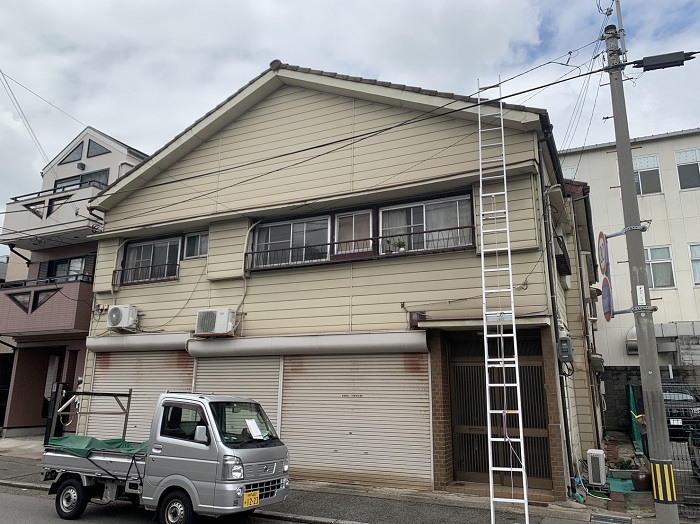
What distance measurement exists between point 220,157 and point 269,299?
14.1 ft

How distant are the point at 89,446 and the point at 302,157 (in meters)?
7.71

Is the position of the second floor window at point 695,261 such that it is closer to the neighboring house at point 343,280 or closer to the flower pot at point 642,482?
the neighboring house at point 343,280

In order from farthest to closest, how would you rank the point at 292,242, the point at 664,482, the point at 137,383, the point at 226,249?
the point at 137,383 → the point at 226,249 → the point at 292,242 → the point at 664,482

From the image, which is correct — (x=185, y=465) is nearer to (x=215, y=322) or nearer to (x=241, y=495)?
(x=241, y=495)

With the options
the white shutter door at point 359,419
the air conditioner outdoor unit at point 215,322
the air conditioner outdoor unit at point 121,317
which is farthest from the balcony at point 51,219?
the white shutter door at point 359,419

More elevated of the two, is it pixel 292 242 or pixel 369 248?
pixel 292 242

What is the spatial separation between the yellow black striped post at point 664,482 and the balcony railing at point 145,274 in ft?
37.5

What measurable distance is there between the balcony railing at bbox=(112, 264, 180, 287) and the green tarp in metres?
5.46

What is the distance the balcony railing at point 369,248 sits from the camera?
10.7 meters

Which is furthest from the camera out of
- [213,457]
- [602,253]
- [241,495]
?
[602,253]

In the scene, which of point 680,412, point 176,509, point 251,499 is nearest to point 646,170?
point 680,412

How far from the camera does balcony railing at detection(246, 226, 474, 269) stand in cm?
1074

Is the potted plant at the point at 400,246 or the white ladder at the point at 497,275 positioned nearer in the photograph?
the white ladder at the point at 497,275

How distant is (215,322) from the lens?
12320 mm
